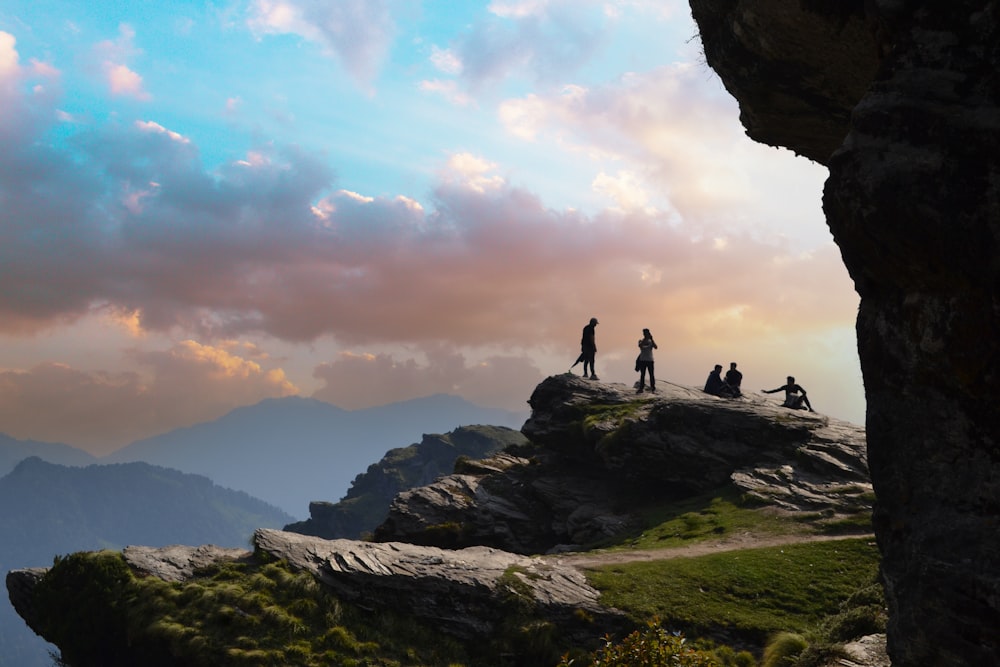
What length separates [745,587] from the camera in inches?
1240

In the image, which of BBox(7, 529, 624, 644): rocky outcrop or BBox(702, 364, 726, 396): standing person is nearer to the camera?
BBox(7, 529, 624, 644): rocky outcrop

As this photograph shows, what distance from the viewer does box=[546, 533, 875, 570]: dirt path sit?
3591cm

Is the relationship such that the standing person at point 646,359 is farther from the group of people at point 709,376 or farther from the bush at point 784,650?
the bush at point 784,650

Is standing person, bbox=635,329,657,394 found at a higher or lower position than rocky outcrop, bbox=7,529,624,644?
higher

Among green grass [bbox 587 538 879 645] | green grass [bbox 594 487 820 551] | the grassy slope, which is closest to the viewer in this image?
the grassy slope

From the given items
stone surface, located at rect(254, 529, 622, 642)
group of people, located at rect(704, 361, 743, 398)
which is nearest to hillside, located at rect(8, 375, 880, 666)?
stone surface, located at rect(254, 529, 622, 642)

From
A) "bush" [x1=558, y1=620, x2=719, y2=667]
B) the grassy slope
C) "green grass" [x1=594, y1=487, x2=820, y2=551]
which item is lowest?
the grassy slope

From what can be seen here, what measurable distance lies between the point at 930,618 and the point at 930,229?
8.57 metres

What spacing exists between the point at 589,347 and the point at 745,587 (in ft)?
91.6

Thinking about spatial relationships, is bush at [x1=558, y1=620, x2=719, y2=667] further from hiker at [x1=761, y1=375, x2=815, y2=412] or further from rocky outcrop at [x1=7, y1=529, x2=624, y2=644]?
hiker at [x1=761, y1=375, x2=815, y2=412]

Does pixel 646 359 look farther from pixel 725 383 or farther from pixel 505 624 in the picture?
pixel 505 624

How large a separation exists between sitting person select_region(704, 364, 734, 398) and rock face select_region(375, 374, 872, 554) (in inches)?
186

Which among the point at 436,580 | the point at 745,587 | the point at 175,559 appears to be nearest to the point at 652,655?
the point at 745,587

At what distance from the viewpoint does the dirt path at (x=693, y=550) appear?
3591cm
